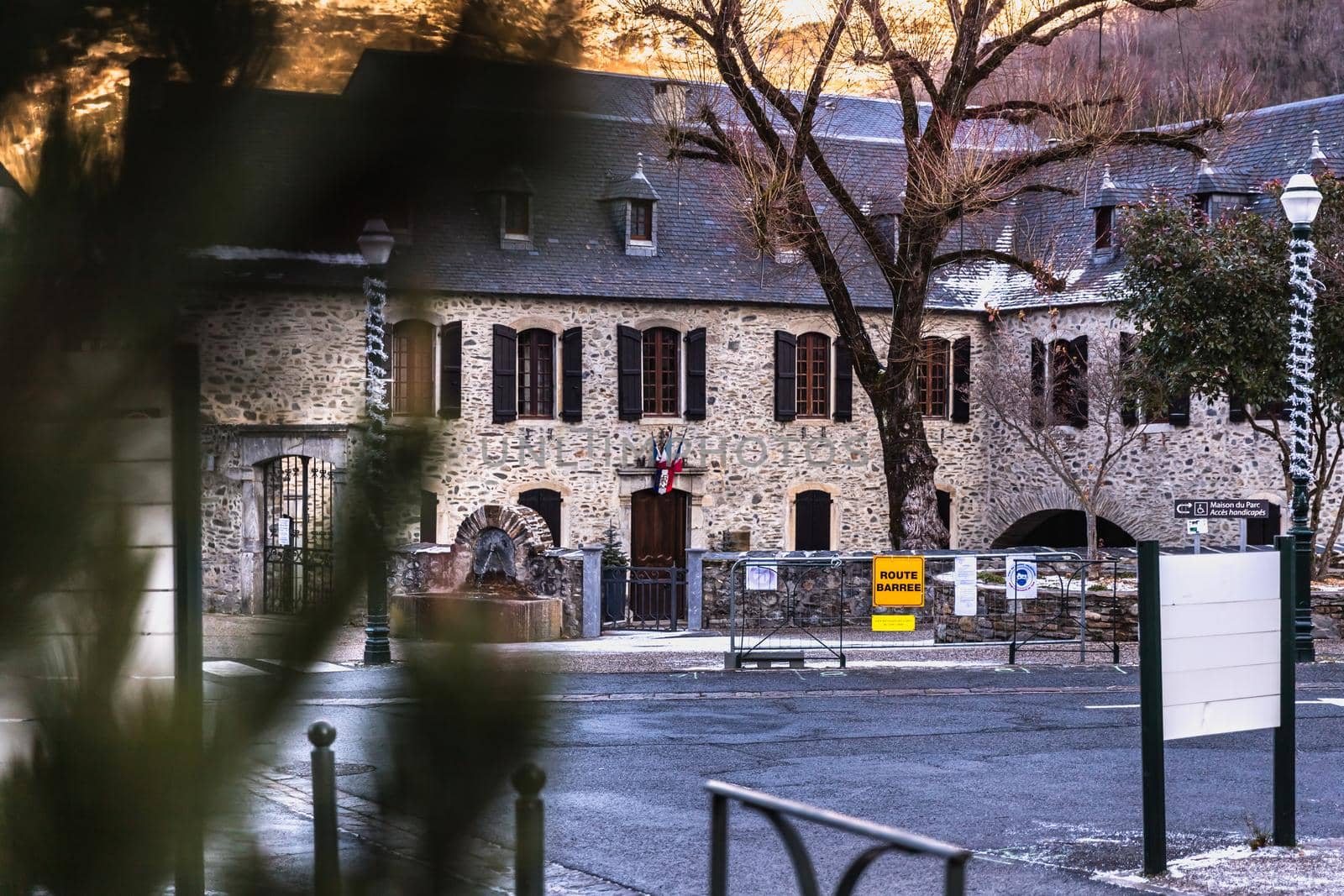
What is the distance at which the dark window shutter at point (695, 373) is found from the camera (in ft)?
96.2

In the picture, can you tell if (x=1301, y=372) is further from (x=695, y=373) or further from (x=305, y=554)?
(x=305, y=554)

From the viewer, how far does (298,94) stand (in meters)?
1.55

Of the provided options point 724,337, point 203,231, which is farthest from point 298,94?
point 724,337

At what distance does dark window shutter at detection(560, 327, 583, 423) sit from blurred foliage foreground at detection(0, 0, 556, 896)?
26.8m

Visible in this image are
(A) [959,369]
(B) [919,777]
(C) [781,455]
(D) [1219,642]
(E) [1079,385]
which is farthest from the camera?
(A) [959,369]

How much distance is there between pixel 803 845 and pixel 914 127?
65.1 feet

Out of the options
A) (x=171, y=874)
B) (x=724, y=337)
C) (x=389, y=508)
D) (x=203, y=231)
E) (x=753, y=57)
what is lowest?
(x=171, y=874)

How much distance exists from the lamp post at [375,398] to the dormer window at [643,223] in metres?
27.9

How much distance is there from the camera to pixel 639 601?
2366cm

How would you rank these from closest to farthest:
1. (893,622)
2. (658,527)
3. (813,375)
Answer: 1. (893,622)
2. (658,527)
3. (813,375)

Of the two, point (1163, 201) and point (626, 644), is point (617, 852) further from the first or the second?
point (1163, 201)

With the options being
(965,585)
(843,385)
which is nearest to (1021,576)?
(965,585)

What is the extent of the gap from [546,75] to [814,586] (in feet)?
71.4

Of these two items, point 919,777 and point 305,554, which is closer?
point 305,554
